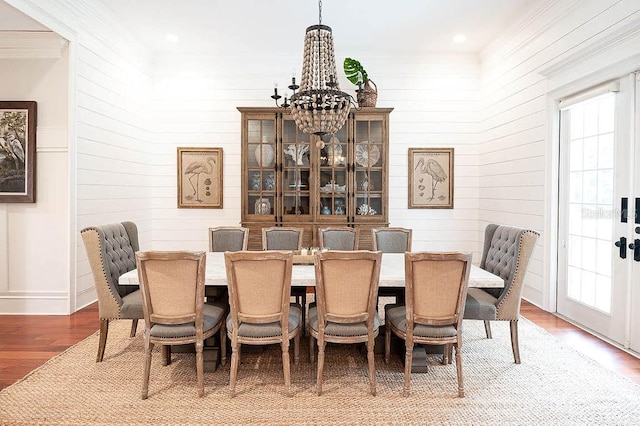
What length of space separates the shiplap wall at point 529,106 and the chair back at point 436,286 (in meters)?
2.33

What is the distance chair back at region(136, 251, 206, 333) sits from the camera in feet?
7.89

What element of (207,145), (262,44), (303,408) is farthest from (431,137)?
(303,408)

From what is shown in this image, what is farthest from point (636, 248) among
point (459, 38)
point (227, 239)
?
point (227, 239)

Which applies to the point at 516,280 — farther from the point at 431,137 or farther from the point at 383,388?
the point at 431,137

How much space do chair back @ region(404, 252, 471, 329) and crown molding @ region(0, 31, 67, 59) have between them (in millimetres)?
4015

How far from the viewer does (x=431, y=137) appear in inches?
231

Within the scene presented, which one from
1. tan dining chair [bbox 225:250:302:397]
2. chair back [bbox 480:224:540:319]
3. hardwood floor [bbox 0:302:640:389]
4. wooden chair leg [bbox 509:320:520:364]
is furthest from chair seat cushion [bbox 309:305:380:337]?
hardwood floor [bbox 0:302:640:389]

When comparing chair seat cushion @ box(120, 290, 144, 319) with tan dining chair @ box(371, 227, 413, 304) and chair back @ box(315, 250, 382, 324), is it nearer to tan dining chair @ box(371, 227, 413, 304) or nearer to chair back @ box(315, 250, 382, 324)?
chair back @ box(315, 250, 382, 324)

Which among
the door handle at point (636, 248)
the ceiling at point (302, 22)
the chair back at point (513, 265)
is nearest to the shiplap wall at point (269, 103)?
the ceiling at point (302, 22)

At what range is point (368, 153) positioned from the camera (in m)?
5.39

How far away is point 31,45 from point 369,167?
387cm

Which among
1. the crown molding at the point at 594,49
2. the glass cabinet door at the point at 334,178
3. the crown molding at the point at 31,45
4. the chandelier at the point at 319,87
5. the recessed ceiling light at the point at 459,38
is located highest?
the recessed ceiling light at the point at 459,38

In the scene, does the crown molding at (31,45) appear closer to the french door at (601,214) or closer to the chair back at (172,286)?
the chair back at (172,286)

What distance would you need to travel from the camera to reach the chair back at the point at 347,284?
242 cm
